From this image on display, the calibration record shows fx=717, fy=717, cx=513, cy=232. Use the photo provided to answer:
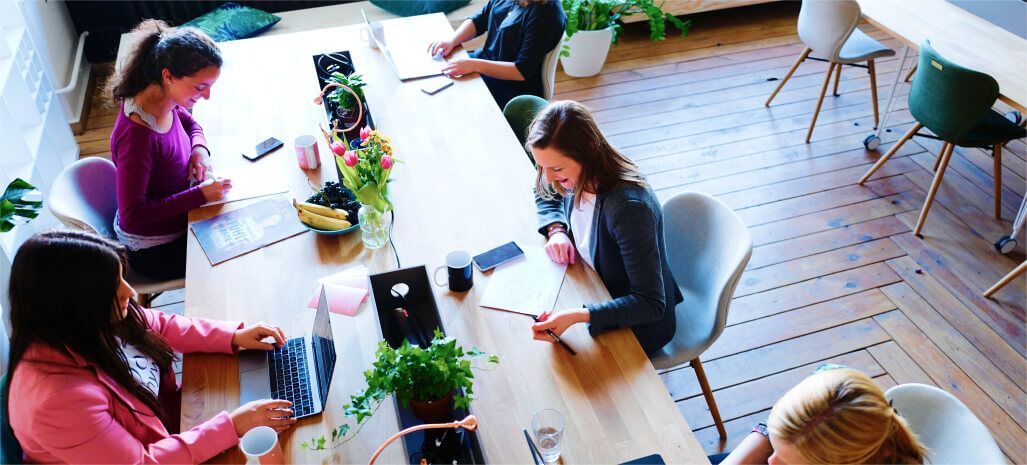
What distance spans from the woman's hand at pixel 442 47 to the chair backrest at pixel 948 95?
2.14 meters

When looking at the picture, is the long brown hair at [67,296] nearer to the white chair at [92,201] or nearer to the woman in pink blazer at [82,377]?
the woman in pink blazer at [82,377]

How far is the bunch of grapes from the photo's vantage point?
2.32m

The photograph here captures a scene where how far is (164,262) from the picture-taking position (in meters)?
2.53

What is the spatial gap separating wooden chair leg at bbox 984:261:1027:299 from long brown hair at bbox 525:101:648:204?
2075mm

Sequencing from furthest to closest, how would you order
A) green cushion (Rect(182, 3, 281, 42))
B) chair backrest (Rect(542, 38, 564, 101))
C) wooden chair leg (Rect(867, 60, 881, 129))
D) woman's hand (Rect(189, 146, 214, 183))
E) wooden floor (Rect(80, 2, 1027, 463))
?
1. green cushion (Rect(182, 3, 281, 42))
2. wooden chair leg (Rect(867, 60, 881, 129))
3. chair backrest (Rect(542, 38, 564, 101))
4. wooden floor (Rect(80, 2, 1027, 463))
5. woman's hand (Rect(189, 146, 214, 183))

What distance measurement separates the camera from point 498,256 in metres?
2.16

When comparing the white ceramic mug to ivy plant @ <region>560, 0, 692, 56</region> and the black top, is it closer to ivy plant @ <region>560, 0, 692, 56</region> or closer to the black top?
the black top

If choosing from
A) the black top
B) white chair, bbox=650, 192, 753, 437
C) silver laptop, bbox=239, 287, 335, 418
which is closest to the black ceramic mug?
silver laptop, bbox=239, 287, 335, 418

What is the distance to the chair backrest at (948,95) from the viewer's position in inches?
119

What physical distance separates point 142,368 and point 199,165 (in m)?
0.92

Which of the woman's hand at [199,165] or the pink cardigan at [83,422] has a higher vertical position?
the pink cardigan at [83,422]

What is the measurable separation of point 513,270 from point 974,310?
7.28ft

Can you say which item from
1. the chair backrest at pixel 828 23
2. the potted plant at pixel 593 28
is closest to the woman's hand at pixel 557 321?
the chair backrest at pixel 828 23

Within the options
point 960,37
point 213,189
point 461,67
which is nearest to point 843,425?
point 213,189
